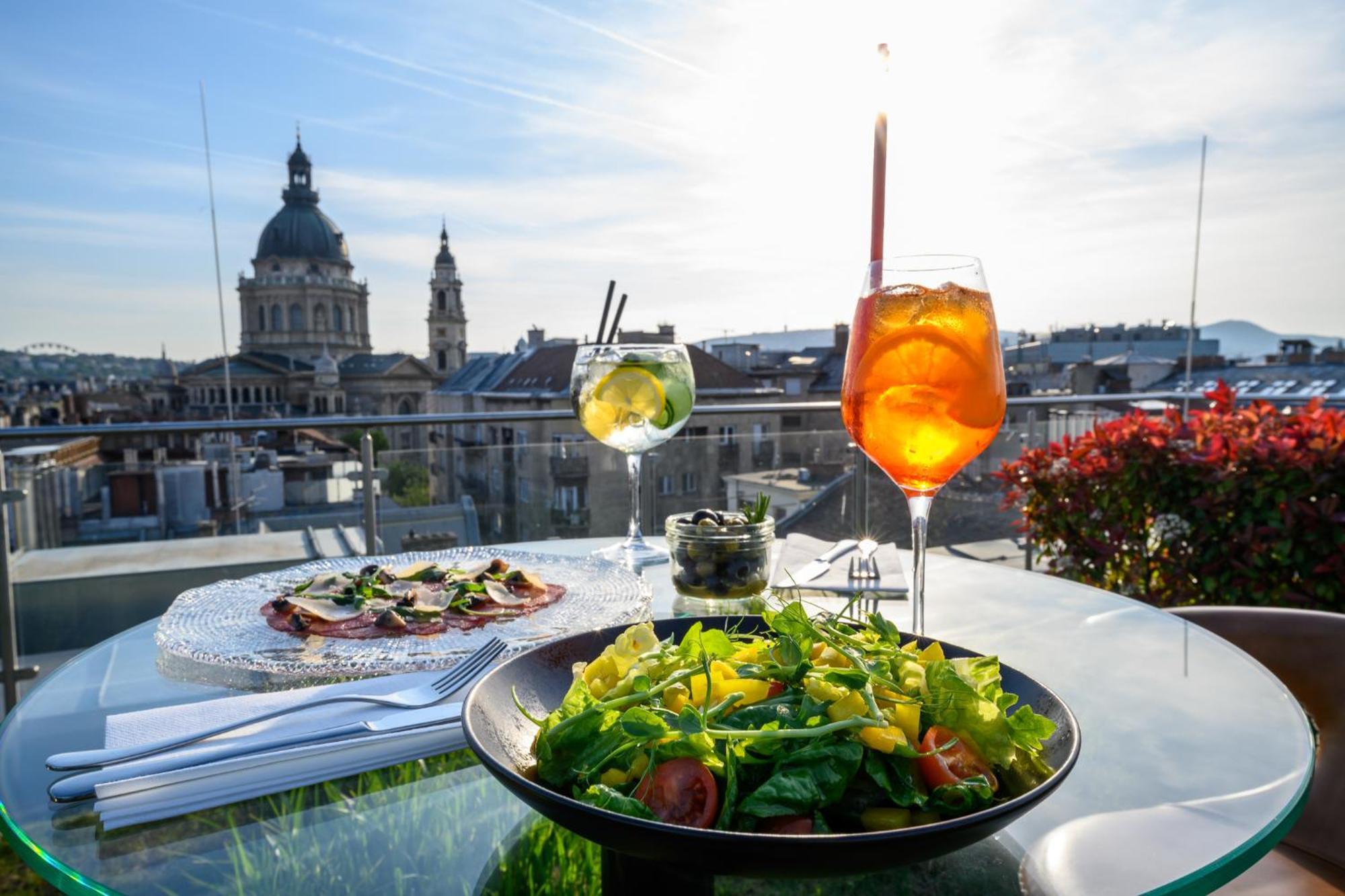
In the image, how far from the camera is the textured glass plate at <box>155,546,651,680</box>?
0.81 meters

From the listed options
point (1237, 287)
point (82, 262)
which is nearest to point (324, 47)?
point (1237, 287)

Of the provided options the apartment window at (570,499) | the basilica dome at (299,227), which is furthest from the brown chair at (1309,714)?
the basilica dome at (299,227)

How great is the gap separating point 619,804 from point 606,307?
4.53 ft

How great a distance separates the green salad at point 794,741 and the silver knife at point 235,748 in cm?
14

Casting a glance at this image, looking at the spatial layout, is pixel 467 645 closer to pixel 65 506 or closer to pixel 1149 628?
pixel 1149 628

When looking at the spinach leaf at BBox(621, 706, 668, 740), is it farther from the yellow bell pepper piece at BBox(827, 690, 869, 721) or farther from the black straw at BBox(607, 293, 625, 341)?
the black straw at BBox(607, 293, 625, 341)

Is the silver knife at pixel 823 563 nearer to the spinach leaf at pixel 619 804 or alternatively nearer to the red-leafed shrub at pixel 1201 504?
the spinach leaf at pixel 619 804

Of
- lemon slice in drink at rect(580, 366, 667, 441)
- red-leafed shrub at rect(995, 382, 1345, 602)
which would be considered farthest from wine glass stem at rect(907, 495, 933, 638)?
red-leafed shrub at rect(995, 382, 1345, 602)

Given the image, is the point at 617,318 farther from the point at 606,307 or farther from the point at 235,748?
the point at 235,748

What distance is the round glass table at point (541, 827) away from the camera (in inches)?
21.1

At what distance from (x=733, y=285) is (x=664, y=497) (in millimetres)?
23445

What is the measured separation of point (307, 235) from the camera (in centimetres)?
7206

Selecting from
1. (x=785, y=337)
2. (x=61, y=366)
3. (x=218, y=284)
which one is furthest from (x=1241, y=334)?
(x=218, y=284)

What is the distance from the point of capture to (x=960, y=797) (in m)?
0.45
